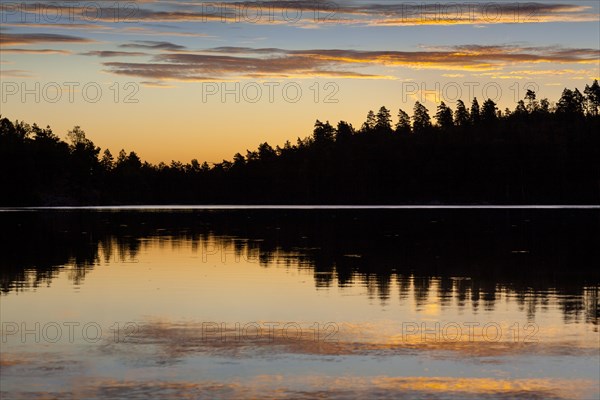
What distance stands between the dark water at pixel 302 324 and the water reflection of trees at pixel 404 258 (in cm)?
15

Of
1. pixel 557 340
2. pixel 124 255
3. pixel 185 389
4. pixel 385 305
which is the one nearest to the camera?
pixel 185 389

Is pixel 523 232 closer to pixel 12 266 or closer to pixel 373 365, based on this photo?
pixel 12 266

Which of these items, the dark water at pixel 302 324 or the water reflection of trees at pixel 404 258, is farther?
the water reflection of trees at pixel 404 258

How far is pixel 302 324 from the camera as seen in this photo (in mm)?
23984

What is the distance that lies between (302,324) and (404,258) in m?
20.8

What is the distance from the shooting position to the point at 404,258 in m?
44.2

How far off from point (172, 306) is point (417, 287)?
27.9ft

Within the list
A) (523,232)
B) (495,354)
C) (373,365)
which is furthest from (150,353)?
(523,232)

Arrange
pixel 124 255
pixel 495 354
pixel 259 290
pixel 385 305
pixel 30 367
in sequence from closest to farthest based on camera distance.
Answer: pixel 30 367 → pixel 495 354 → pixel 385 305 → pixel 259 290 → pixel 124 255

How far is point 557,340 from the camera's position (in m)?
21.3

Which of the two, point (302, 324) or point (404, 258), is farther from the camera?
point (404, 258)

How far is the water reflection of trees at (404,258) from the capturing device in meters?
30.2

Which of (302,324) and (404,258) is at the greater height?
(404,258)

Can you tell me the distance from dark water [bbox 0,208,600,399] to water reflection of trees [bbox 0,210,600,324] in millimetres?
145
